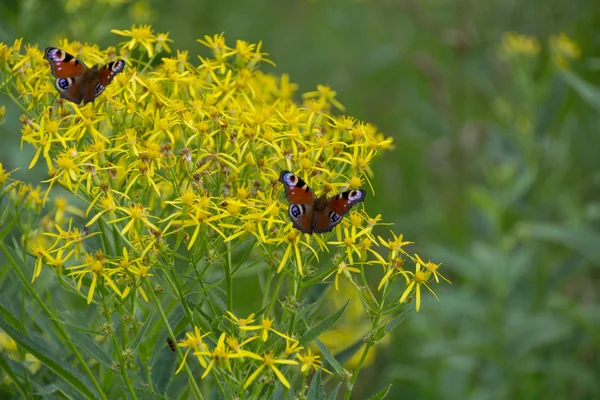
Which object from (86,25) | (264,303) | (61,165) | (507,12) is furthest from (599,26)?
(61,165)

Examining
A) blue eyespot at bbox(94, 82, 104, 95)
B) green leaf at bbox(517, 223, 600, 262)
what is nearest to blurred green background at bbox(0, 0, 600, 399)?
green leaf at bbox(517, 223, 600, 262)

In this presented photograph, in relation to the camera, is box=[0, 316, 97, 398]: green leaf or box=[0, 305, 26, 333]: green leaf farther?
box=[0, 305, 26, 333]: green leaf

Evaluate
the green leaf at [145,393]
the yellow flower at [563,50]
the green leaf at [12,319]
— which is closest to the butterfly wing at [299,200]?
the green leaf at [145,393]

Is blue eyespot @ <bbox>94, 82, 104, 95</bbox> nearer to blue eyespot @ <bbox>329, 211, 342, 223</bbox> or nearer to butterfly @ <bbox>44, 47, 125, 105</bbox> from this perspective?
butterfly @ <bbox>44, 47, 125, 105</bbox>

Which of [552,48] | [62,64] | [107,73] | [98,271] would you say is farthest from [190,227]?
[552,48]

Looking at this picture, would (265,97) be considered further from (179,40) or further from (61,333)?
(179,40)

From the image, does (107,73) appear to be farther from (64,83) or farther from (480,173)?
(480,173)

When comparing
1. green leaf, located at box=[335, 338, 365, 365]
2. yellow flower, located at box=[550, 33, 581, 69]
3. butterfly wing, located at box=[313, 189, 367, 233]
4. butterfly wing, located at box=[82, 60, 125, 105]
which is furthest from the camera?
yellow flower, located at box=[550, 33, 581, 69]
